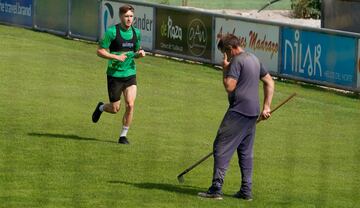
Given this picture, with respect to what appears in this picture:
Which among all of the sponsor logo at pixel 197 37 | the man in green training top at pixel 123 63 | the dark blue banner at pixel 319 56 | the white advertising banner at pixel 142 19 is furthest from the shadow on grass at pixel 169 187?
the white advertising banner at pixel 142 19

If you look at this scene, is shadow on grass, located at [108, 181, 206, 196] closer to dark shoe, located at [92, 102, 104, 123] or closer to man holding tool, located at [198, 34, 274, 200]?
man holding tool, located at [198, 34, 274, 200]

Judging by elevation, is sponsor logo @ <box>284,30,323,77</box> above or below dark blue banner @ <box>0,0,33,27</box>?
above

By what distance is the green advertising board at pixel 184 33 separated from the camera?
2808cm

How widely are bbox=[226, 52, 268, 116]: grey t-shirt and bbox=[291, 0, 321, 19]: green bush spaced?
27299mm

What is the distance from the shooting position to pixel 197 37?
93.1 feet

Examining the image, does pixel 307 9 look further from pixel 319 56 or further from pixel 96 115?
pixel 96 115

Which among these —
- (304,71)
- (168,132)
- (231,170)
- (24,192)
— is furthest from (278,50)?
(24,192)

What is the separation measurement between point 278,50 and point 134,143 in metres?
A: 8.60

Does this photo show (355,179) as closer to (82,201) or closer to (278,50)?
(82,201)

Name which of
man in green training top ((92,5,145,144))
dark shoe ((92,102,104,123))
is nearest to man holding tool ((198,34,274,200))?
man in green training top ((92,5,145,144))

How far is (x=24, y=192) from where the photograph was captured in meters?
14.3

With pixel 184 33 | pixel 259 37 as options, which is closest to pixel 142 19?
pixel 184 33

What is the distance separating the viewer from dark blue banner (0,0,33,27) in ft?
111

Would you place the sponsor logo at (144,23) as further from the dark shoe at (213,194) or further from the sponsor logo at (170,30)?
the dark shoe at (213,194)
